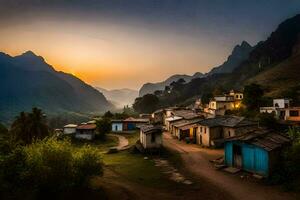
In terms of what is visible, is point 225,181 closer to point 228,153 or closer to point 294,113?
point 228,153

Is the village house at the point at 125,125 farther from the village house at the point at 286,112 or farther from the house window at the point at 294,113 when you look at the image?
the house window at the point at 294,113

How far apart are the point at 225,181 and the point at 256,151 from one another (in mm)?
5198

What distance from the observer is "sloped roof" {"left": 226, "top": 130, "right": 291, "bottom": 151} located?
3158 cm

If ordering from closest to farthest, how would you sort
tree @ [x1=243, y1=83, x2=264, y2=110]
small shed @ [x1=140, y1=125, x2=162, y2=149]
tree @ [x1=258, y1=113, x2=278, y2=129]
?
small shed @ [x1=140, y1=125, x2=162, y2=149] → tree @ [x1=258, y1=113, x2=278, y2=129] → tree @ [x1=243, y1=83, x2=264, y2=110]

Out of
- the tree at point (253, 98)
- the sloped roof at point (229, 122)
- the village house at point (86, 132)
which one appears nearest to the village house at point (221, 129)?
the sloped roof at point (229, 122)

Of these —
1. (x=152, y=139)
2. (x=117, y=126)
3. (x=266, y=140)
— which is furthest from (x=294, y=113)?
(x=117, y=126)

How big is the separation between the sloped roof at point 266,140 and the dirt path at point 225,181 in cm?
444

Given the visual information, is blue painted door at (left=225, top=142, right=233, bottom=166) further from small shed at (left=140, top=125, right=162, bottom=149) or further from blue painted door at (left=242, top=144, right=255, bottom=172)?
small shed at (left=140, top=125, right=162, bottom=149)

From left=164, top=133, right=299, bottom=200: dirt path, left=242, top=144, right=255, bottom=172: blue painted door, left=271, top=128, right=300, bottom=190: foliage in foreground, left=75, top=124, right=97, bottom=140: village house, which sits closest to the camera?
left=164, top=133, right=299, bottom=200: dirt path

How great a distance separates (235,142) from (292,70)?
13511 cm

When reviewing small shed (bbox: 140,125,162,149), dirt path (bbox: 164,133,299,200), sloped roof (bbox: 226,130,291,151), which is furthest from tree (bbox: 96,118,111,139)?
sloped roof (bbox: 226,130,291,151)

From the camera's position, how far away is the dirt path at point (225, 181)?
84.6ft

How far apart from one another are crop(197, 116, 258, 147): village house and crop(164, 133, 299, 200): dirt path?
511 cm

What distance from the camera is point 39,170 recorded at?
2209 cm
